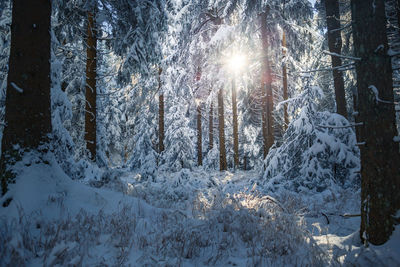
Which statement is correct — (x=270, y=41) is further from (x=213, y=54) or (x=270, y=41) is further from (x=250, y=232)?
(x=250, y=232)

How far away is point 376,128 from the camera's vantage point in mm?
2873

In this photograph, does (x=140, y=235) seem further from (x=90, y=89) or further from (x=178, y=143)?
(x=178, y=143)

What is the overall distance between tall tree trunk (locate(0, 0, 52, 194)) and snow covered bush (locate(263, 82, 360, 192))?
673 centimetres

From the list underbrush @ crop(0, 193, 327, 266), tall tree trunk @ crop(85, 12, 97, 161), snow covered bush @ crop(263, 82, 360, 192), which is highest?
tall tree trunk @ crop(85, 12, 97, 161)

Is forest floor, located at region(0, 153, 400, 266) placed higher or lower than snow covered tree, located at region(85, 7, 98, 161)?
lower

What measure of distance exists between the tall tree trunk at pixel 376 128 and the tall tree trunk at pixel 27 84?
484 centimetres

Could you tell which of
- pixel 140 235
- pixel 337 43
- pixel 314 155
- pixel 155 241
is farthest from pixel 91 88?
pixel 337 43

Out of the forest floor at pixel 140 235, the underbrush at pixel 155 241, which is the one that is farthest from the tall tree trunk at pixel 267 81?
the underbrush at pixel 155 241

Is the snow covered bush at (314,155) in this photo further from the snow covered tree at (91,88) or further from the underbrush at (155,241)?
the snow covered tree at (91,88)

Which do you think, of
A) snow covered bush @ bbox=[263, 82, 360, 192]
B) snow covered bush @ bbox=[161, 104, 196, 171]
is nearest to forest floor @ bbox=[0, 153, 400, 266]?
snow covered bush @ bbox=[263, 82, 360, 192]

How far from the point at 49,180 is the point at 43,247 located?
1631 mm

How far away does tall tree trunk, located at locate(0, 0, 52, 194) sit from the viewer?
11.8 ft

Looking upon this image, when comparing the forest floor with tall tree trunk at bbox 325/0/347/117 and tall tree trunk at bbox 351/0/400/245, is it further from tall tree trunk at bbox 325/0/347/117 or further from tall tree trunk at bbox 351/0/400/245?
tall tree trunk at bbox 325/0/347/117

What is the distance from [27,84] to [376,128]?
5105 mm
